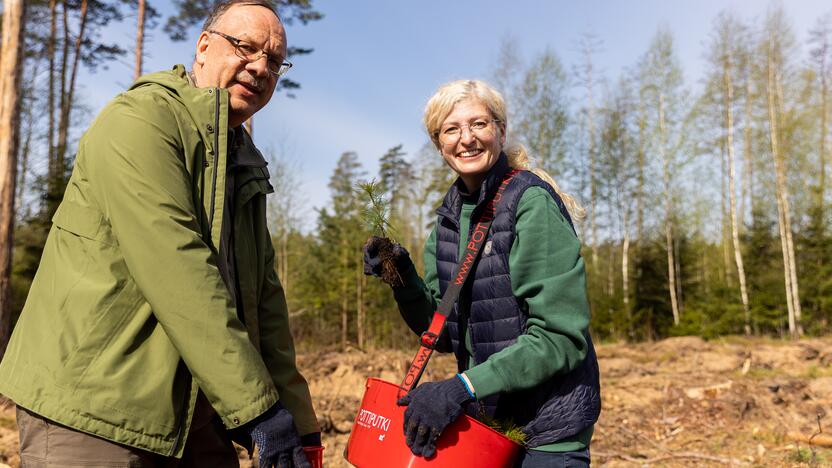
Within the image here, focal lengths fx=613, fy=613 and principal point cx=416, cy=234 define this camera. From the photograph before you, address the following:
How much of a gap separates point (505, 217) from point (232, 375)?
2.88 feet

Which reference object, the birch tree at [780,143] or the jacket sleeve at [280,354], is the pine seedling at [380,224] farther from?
the birch tree at [780,143]

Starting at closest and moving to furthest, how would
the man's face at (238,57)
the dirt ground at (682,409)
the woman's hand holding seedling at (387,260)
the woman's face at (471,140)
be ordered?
the man's face at (238,57) → the woman's face at (471,140) → the woman's hand holding seedling at (387,260) → the dirt ground at (682,409)

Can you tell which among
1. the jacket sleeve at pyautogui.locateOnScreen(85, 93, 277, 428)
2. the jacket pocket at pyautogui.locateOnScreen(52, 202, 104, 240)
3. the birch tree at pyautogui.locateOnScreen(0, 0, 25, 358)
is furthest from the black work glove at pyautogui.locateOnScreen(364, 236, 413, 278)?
the birch tree at pyautogui.locateOnScreen(0, 0, 25, 358)

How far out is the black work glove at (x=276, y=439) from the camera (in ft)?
4.78

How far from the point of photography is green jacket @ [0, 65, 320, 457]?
1413 millimetres

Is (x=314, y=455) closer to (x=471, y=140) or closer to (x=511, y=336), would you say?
(x=511, y=336)

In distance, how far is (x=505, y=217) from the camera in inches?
71.3

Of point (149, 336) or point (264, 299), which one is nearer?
point (149, 336)

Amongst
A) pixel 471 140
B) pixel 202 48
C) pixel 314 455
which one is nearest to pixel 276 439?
pixel 314 455

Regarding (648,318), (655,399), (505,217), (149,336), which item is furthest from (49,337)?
(648,318)

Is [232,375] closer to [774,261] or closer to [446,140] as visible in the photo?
[446,140]

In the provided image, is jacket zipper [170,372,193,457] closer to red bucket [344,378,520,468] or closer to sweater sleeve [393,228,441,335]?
red bucket [344,378,520,468]

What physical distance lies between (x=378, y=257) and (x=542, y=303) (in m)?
0.74

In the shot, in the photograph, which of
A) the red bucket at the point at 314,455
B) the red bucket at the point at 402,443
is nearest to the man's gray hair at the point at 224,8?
the red bucket at the point at 402,443
